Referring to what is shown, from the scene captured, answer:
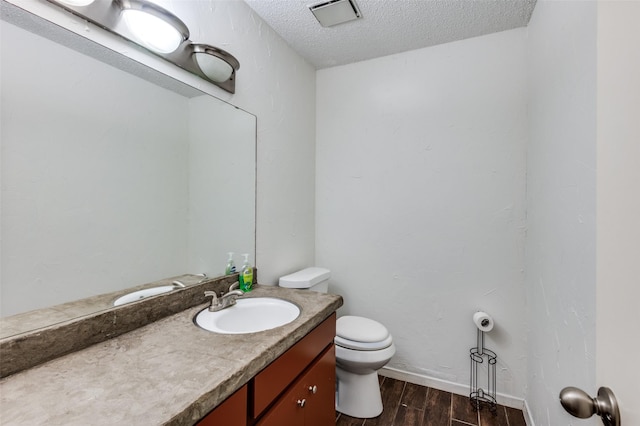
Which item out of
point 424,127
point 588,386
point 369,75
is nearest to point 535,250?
point 588,386

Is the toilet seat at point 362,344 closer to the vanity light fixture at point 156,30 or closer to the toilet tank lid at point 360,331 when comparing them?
the toilet tank lid at point 360,331

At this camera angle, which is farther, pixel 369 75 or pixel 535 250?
pixel 369 75

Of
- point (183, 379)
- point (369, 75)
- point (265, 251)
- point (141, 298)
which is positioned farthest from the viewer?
point (369, 75)

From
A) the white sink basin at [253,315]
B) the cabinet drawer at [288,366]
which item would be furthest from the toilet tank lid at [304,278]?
the cabinet drawer at [288,366]

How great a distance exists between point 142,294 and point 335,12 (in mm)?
1754

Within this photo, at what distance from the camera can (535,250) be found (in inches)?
61.2

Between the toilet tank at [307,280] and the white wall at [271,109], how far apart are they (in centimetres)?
8

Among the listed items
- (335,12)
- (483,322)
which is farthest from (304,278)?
(335,12)

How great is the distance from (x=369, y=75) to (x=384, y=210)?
3.40 ft

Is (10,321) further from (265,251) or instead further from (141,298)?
(265,251)

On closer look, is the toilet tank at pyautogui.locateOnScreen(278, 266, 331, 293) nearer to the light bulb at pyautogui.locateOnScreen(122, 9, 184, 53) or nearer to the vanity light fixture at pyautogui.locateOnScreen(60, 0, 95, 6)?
the light bulb at pyautogui.locateOnScreen(122, 9, 184, 53)

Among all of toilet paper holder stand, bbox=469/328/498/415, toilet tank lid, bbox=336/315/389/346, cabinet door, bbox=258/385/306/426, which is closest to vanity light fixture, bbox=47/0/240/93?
cabinet door, bbox=258/385/306/426

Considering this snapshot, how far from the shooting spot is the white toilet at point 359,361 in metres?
1.68

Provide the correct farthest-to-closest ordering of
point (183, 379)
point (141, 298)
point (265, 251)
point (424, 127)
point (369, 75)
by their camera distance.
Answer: point (369, 75) → point (424, 127) → point (265, 251) → point (141, 298) → point (183, 379)
